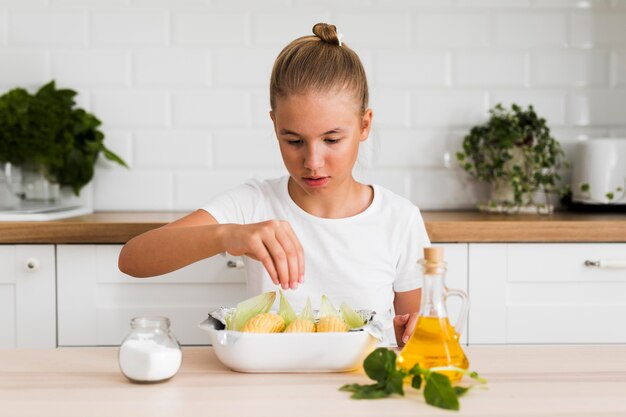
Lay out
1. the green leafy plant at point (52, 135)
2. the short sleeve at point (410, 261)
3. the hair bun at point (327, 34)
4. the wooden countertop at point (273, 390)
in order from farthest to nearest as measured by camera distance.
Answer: the green leafy plant at point (52, 135), the short sleeve at point (410, 261), the hair bun at point (327, 34), the wooden countertop at point (273, 390)

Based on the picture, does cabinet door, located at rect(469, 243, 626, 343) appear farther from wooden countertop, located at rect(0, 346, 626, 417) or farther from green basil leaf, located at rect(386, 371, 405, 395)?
green basil leaf, located at rect(386, 371, 405, 395)

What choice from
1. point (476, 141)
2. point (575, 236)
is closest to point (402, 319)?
point (575, 236)

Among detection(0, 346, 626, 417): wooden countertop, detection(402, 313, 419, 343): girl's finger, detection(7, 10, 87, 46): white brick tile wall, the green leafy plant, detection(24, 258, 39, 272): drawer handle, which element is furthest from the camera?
detection(7, 10, 87, 46): white brick tile wall

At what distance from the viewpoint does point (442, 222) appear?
1.84 meters

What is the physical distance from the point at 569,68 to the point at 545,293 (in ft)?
2.90

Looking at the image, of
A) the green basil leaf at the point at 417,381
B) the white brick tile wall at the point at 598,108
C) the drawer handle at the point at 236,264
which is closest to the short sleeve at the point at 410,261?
the drawer handle at the point at 236,264

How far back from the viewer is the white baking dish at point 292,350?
0.90 metres

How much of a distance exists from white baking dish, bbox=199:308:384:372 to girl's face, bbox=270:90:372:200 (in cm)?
46

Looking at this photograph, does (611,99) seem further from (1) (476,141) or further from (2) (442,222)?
(2) (442,222)

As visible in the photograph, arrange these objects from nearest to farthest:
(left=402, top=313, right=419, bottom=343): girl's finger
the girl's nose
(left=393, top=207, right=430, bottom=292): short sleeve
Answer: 1. (left=402, top=313, right=419, bottom=343): girl's finger
2. the girl's nose
3. (left=393, top=207, right=430, bottom=292): short sleeve

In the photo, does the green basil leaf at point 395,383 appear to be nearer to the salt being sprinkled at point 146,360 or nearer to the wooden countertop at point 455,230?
the salt being sprinkled at point 146,360

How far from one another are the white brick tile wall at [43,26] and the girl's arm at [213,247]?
1150 mm

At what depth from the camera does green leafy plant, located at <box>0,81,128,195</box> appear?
2170 mm

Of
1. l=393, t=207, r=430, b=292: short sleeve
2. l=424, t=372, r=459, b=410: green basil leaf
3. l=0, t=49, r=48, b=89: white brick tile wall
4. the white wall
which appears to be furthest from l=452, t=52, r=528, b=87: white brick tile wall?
l=424, t=372, r=459, b=410: green basil leaf
